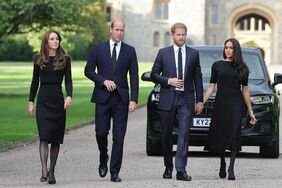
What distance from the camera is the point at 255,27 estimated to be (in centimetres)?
11456

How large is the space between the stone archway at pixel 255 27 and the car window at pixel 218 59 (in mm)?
91874

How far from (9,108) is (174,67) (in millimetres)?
18699

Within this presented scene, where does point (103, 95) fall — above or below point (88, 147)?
above

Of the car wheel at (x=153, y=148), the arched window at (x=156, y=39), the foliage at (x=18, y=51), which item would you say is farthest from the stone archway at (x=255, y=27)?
the car wheel at (x=153, y=148)

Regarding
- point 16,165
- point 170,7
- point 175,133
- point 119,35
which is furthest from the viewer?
point 170,7

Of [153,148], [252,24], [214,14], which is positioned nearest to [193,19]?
[214,14]

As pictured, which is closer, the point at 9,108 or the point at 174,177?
the point at 174,177

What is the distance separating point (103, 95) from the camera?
1128 cm

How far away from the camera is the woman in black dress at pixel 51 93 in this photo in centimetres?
1104

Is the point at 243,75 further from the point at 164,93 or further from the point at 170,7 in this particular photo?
the point at 170,7

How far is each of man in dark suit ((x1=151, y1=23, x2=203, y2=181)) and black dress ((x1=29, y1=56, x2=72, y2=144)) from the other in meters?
1.10

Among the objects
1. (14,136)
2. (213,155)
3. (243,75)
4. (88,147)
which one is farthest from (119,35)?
(14,136)

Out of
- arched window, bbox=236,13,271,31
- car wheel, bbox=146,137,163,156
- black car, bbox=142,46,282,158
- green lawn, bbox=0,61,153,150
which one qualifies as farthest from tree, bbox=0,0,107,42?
arched window, bbox=236,13,271,31

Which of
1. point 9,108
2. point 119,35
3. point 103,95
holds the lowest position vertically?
point 9,108
